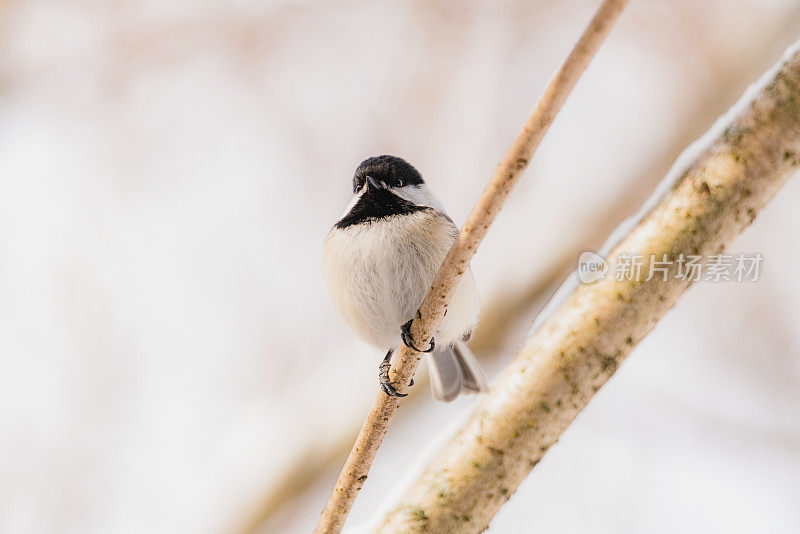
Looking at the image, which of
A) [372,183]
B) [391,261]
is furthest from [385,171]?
[391,261]

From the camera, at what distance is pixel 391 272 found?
8.10 ft

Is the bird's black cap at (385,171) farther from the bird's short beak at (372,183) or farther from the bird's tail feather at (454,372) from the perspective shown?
the bird's tail feather at (454,372)

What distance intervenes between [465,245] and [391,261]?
918mm

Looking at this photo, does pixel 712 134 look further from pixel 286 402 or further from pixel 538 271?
pixel 286 402

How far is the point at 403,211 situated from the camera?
2598 millimetres

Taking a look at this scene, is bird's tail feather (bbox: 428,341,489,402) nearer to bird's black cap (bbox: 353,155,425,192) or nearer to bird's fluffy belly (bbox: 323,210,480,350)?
bird's fluffy belly (bbox: 323,210,480,350)

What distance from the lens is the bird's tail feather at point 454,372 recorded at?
283 cm

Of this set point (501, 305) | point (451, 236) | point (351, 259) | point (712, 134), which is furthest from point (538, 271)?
point (712, 134)

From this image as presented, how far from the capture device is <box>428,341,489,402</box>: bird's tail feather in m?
2.83

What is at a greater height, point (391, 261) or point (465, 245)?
point (391, 261)

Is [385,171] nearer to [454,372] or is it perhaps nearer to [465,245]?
[454,372]

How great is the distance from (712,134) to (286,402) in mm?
2873

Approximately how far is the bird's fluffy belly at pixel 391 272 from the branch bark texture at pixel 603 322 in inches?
20.6

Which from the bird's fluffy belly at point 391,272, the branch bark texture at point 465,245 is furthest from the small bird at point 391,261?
the branch bark texture at point 465,245
